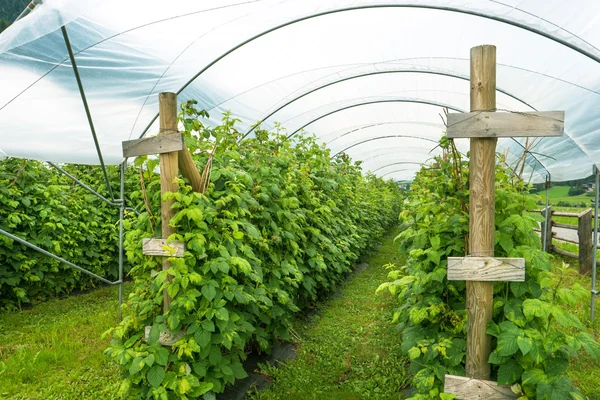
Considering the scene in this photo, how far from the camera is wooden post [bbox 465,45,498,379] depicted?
8.13ft

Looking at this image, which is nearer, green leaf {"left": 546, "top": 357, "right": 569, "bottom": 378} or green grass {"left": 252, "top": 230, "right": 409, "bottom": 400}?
green leaf {"left": 546, "top": 357, "right": 569, "bottom": 378}

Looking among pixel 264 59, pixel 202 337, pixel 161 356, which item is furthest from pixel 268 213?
pixel 264 59

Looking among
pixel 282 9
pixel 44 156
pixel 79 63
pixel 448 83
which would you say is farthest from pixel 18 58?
pixel 448 83

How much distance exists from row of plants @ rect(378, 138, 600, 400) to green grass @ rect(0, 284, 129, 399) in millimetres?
2429

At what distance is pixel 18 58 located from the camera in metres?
2.97

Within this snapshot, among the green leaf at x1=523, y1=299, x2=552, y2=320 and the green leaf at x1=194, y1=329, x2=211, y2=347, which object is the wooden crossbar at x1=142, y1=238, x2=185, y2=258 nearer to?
the green leaf at x1=194, y1=329, x2=211, y2=347

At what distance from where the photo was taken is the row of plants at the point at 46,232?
17.6ft

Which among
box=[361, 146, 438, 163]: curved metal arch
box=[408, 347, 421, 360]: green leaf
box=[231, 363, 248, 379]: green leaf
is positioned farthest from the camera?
box=[361, 146, 438, 163]: curved metal arch

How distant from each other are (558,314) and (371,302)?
12.6 ft

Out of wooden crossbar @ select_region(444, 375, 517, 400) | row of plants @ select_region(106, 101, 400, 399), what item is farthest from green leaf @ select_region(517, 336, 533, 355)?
row of plants @ select_region(106, 101, 400, 399)

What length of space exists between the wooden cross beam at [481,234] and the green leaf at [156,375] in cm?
173

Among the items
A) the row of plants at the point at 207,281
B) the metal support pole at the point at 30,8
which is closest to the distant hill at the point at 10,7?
the row of plants at the point at 207,281

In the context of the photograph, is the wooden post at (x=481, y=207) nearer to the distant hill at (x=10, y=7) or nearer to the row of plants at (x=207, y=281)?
the row of plants at (x=207, y=281)

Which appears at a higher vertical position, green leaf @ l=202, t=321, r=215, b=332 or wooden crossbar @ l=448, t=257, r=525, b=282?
wooden crossbar @ l=448, t=257, r=525, b=282
